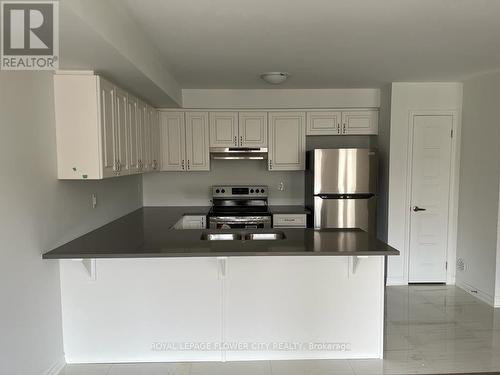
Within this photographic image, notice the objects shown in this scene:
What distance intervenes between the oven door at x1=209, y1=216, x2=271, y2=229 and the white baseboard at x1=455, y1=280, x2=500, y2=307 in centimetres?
236

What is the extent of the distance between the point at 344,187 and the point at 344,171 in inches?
7.5

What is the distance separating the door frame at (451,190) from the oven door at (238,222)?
5.53 feet

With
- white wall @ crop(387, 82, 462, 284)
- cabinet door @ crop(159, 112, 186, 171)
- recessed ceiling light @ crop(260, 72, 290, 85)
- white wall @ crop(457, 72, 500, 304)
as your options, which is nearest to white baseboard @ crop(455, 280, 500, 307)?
white wall @ crop(457, 72, 500, 304)

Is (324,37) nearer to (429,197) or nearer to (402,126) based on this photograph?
(402,126)

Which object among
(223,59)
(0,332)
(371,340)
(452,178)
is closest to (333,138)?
(452,178)

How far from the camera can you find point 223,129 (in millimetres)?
4664

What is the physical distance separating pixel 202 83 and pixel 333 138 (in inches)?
78.0

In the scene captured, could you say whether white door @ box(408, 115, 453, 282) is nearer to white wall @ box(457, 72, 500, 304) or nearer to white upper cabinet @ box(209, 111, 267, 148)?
A: white wall @ box(457, 72, 500, 304)

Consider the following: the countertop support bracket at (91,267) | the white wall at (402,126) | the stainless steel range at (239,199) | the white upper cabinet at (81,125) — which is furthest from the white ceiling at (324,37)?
the countertop support bracket at (91,267)

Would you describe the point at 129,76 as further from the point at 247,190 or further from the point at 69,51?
the point at 247,190

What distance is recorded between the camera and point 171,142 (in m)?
4.67

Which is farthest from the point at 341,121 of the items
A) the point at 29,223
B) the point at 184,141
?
the point at 29,223

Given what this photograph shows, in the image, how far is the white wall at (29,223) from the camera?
6.43 feet

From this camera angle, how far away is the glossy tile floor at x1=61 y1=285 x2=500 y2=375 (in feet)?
8.38
